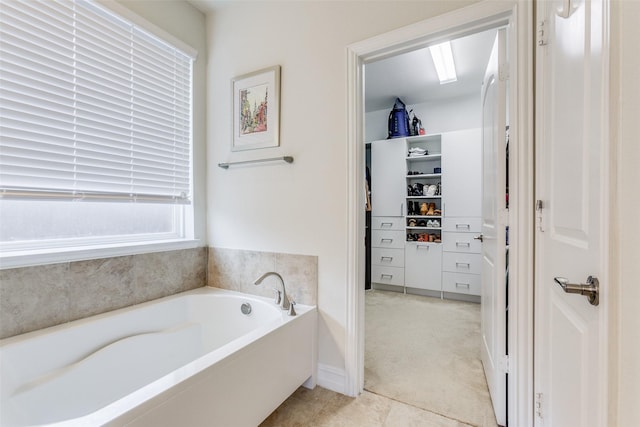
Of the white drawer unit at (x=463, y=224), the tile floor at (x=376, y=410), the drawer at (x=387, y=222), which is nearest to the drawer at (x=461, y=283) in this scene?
the white drawer unit at (x=463, y=224)

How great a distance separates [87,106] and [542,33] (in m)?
2.25

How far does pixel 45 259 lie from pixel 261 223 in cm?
114

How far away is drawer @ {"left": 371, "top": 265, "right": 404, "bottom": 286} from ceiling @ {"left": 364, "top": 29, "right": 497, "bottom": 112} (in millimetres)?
2309

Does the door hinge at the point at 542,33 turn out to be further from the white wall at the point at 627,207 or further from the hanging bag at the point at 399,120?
the hanging bag at the point at 399,120

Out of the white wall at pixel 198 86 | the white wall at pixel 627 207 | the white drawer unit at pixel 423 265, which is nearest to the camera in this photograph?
the white wall at pixel 627 207

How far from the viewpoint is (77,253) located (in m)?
1.50

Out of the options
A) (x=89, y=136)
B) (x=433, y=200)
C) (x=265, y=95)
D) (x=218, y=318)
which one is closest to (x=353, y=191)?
(x=265, y=95)

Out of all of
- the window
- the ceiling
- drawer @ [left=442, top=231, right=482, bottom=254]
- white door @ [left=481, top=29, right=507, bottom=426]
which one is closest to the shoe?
drawer @ [left=442, top=231, right=482, bottom=254]

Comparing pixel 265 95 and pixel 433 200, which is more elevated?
pixel 265 95

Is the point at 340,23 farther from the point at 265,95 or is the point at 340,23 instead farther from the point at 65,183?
the point at 65,183

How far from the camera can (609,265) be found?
2.03 feet

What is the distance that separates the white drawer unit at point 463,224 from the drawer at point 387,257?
2.18ft

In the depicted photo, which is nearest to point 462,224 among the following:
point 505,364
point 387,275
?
point 387,275

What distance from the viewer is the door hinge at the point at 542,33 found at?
108 centimetres
